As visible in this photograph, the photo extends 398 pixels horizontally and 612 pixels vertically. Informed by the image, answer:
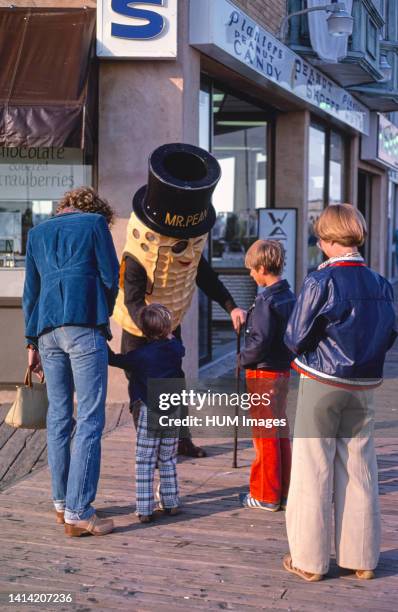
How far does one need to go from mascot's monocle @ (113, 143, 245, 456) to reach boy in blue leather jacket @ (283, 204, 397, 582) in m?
1.45

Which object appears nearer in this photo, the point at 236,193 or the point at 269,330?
the point at 269,330

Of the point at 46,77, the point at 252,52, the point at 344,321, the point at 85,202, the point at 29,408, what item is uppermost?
the point at 252,52

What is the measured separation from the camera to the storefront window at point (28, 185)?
8.27 m

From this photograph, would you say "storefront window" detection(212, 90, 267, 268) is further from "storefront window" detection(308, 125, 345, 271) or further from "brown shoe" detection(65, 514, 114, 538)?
"brown shoe" detection(65, 514, 114, 538)

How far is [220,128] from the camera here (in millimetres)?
13977

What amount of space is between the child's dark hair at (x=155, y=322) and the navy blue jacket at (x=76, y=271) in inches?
9.8

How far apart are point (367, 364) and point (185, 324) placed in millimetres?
4709

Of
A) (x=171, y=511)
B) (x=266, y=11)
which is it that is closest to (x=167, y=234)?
(x=171, y=511)

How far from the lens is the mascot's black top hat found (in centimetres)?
556

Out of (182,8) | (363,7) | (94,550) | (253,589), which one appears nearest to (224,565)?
(253,589)

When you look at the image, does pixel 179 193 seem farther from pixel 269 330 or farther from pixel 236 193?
pixel 236 193

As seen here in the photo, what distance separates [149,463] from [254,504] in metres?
0.74

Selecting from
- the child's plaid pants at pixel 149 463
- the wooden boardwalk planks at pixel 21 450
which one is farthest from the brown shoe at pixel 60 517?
the wooden boardwalk planks at pixel 21 450

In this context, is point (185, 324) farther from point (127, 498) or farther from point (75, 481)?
point (75, 481)
